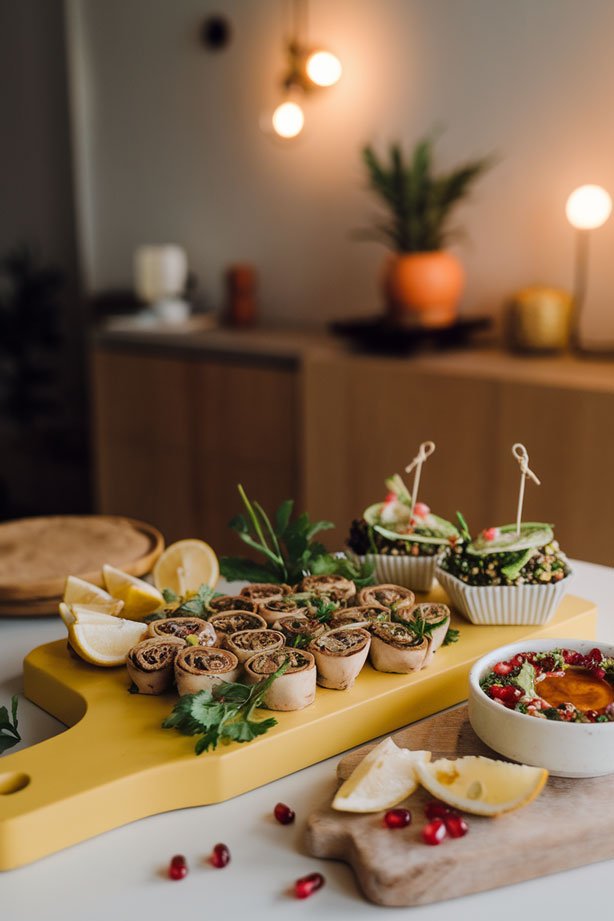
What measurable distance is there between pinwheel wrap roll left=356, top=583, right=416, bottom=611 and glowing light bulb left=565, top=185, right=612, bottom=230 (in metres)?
1.97

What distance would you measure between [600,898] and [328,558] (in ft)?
2.12

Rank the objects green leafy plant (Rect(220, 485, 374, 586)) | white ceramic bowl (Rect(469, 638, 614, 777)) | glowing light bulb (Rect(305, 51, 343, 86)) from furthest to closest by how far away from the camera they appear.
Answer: glowing light bulb (Rect(305, 51, 343, 86)), green leafy plant (Rect(220, 485, 374, 586)), white ceramic bowl (Rect(469, 638, 614, 777))

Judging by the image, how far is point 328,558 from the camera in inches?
56.6

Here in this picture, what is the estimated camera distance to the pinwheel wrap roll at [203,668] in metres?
1.09

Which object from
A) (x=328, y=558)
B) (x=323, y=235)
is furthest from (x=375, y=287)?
(x=328, y=558)

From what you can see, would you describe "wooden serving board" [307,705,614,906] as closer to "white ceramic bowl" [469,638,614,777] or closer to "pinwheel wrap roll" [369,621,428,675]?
"white ceramic bowl" [469,638,614,777]

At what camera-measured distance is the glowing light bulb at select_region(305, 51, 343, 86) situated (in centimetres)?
352

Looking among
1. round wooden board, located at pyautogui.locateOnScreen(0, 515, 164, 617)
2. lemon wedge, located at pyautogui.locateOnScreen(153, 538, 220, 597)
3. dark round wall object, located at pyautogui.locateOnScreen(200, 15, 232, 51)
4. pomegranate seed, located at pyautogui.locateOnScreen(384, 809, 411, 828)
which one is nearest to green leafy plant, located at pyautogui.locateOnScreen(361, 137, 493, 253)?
dark round wall object, located at pyautogui.locateOnScreen(200, 15, 232, 51)

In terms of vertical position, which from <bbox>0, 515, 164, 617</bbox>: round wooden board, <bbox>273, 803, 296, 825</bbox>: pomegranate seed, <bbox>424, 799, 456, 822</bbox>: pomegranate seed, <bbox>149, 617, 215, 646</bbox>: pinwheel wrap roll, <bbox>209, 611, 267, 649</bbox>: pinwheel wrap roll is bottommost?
<bbox>273, 803, 296, 825</bbox>: pomegranate seed

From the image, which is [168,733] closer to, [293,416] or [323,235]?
[293,416]

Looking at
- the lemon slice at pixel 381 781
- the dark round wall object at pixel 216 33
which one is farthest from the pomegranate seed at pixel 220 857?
the dark round wall object at pixel 216 33

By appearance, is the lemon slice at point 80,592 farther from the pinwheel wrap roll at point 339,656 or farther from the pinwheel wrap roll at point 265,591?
the pinwheel wrap roll at point 339,656

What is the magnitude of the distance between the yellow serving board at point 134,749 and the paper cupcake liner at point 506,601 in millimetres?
64

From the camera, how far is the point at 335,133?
3713 mm
